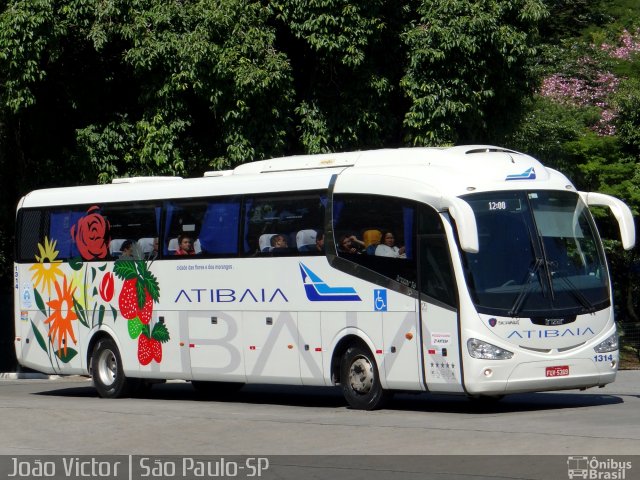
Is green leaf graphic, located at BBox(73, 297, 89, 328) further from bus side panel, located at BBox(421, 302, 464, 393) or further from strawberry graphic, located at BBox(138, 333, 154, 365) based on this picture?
bus side panel, located at BBox(421, 302, 464, 393)

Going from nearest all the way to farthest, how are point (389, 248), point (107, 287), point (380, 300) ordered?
point (389, 248) < point (380, 300) < point (107, 287)

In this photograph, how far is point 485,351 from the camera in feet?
49.1

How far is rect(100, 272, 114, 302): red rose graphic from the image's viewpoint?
2006cm

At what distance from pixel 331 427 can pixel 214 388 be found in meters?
7.17

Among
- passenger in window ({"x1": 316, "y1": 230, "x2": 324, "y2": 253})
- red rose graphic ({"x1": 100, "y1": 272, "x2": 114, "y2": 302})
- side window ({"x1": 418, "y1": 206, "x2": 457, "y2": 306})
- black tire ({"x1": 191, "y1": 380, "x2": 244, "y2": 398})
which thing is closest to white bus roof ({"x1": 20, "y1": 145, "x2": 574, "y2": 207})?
side window ({"x1": 418, "y1": 206, "x2": 457, "y2": 306})

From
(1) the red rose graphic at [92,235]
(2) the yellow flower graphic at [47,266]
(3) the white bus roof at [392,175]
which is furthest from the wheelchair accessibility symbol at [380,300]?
(2) the yellow flower graphic at [47,266]

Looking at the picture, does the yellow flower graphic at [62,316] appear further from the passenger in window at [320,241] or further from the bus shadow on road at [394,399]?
the passenger in window at [320,241]

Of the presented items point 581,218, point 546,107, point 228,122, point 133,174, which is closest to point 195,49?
point 228,122

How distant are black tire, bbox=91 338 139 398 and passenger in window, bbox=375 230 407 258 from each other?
5.75 m

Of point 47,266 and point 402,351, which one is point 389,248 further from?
point 47,266

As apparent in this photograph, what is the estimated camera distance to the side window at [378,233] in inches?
624

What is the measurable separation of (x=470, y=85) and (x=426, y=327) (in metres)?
9.64

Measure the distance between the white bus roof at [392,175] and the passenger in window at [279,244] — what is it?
2.17ft

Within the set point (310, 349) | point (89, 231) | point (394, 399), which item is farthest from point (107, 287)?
point (394, 399)
